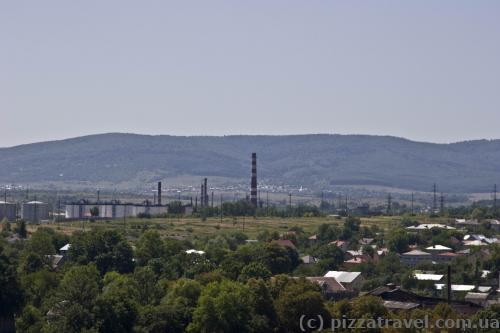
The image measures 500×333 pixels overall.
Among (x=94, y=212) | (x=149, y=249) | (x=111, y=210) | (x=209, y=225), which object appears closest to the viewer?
(x=149, y=249)

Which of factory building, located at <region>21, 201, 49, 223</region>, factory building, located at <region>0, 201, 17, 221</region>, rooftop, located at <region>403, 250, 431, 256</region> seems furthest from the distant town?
factory building, located at <region>21, 201, 49, 223</region>

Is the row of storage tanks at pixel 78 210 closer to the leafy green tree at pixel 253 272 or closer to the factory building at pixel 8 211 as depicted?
the factory building at pixel 8 211

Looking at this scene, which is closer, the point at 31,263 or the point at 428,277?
the point at 31,263

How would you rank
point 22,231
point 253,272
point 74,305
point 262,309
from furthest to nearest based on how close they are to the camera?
point 22,231
point 253,272
point 262,309
point 74,305

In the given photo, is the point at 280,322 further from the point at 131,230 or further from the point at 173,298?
the point at 131,230

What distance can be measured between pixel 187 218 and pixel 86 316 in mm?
77971

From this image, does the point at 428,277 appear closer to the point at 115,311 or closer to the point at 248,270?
the point at 248,270

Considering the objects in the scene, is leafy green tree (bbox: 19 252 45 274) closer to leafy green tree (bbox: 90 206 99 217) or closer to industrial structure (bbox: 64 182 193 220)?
leafy green tree (bbox: 90 206 99 217)

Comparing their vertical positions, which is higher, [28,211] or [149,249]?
[28,211]

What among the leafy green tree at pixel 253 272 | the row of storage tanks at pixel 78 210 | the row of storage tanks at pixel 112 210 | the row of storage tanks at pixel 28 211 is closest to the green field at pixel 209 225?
the row of storage tanks at pixel 78 210

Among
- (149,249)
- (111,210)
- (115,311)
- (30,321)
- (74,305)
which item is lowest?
(30,321)

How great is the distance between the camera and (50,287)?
58.4 metres

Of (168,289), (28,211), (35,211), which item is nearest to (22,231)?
(168,289)

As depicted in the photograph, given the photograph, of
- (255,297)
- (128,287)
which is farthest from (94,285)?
(255,297)
